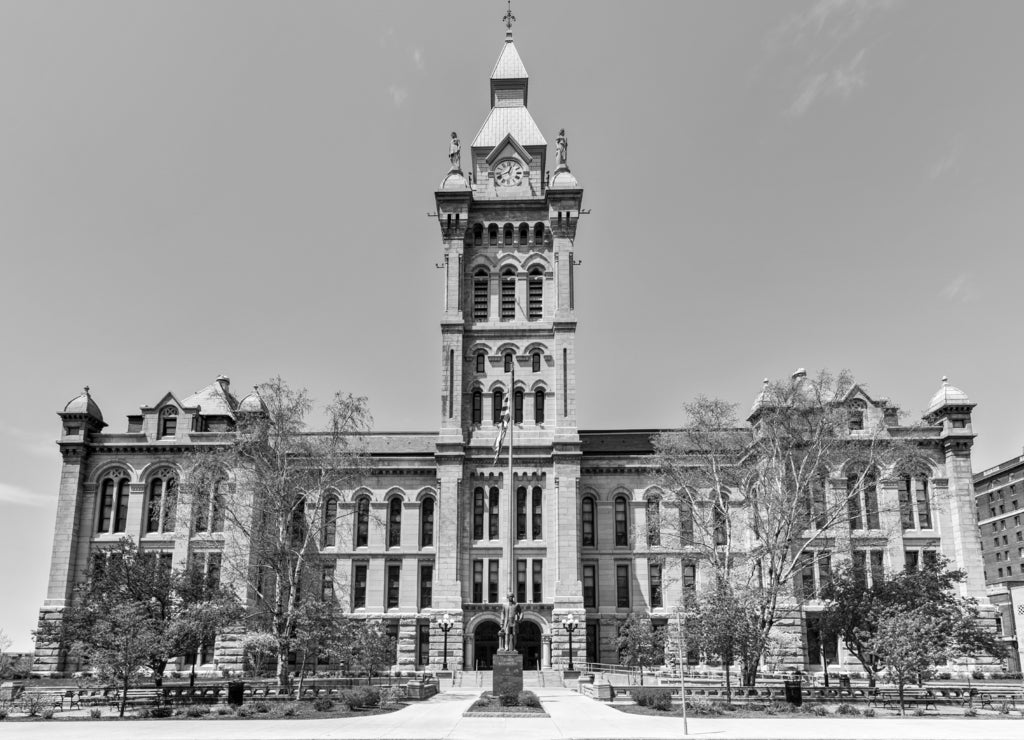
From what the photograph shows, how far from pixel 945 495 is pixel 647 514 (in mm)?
19430

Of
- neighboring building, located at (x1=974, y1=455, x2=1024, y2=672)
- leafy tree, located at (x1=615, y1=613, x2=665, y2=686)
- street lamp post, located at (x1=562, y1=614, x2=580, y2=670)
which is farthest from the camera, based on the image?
neighboring building, located at (x1=974, y1=455, x2=1024, y2=672)

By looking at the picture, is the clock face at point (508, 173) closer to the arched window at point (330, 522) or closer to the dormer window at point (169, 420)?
the arched window at point (330, 522)

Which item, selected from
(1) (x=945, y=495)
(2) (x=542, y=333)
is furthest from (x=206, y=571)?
(1) (x=945, y=495)

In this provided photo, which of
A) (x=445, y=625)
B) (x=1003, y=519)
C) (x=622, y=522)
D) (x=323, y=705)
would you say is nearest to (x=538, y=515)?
(x=622, y=522)

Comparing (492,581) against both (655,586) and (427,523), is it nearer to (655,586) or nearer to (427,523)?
(427,523)

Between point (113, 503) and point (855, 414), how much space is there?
48.4m

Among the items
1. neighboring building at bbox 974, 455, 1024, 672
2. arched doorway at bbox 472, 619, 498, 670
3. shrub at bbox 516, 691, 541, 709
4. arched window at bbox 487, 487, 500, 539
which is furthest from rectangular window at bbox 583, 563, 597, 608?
neighboring building at bbox 974, 455, 1024, 672

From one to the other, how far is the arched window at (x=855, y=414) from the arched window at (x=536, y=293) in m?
22.1

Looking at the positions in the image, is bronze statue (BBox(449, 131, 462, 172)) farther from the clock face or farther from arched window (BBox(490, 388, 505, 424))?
arched window (BBox(490, 388, 505, 424))

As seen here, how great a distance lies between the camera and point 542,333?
2456 inches

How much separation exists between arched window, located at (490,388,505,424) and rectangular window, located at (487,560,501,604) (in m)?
9.68

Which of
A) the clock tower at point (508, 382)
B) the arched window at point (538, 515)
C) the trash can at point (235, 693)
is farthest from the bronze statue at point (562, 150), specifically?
the trash can at point (235, 693)

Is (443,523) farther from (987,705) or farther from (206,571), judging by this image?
(987,705)

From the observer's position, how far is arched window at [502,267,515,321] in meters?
63.7
